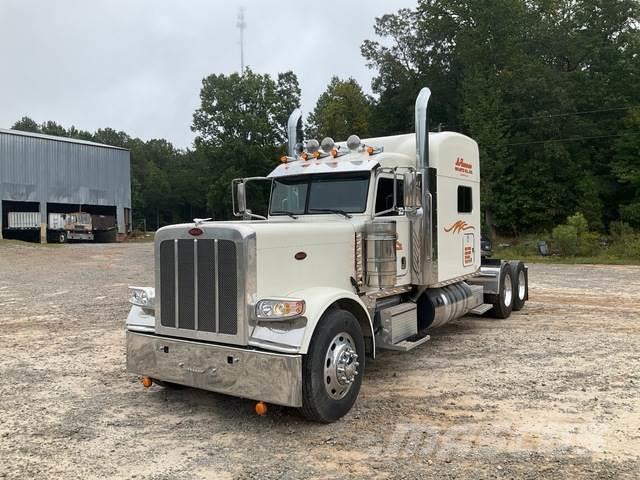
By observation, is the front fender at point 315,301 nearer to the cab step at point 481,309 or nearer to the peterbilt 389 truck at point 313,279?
the peterbilt 389 truck at point 313,279

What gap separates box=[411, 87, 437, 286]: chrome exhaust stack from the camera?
7109mm

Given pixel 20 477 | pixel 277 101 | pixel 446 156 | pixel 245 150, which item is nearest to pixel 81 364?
pixel 20 477

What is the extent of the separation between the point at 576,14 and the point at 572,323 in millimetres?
43080

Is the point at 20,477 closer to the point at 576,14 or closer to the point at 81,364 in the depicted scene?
the point at 81,364

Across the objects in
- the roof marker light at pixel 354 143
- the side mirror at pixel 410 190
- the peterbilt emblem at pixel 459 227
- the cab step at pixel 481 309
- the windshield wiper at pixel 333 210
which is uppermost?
the roof marker light at pixel 354 143

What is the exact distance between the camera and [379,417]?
525cm

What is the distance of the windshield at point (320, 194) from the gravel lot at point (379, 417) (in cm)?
211

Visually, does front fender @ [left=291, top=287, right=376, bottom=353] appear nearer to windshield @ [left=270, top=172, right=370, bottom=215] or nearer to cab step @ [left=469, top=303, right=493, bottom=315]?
windshield @ [left=270, top=172, right=370, bottom=215]

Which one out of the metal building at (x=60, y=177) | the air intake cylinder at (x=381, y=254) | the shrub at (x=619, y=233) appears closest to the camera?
the air intake cylinder at (x=381, y=254)

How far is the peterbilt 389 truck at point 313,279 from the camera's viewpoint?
4.86m

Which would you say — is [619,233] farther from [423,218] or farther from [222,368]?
[222,368]

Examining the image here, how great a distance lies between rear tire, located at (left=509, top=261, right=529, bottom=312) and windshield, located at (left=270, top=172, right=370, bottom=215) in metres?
5.50

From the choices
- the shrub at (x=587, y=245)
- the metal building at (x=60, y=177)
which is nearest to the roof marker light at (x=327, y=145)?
the shrub at (x=587, y=245)

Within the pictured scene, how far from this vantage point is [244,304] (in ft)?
16.0
